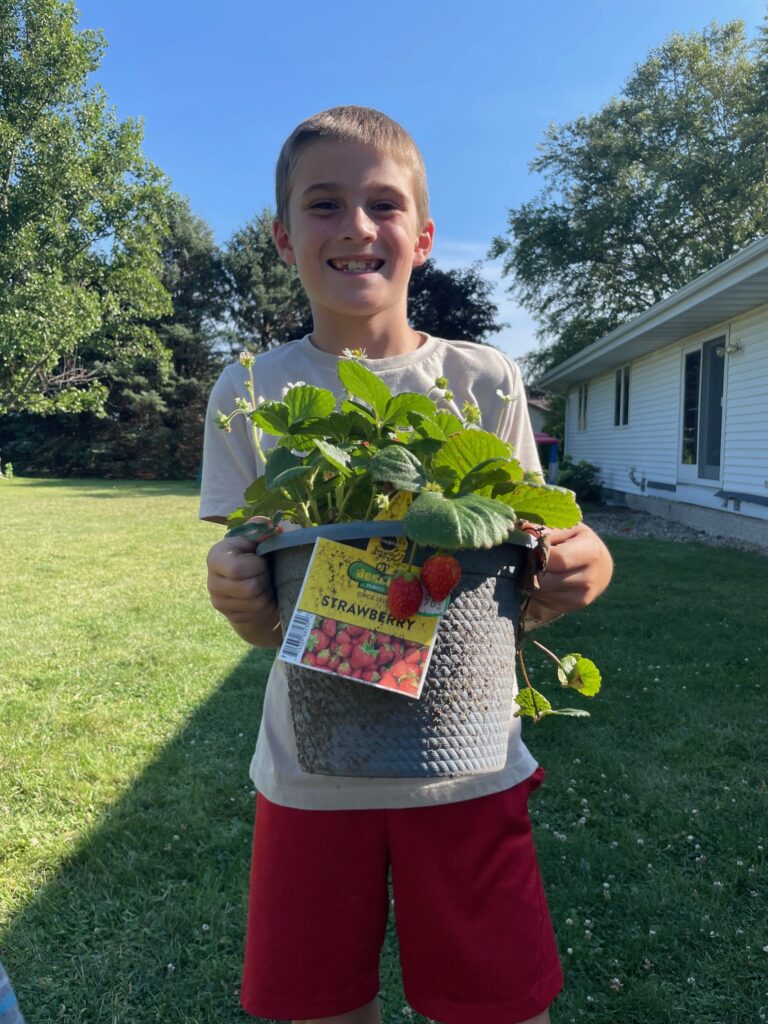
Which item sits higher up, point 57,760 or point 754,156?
point 754,156

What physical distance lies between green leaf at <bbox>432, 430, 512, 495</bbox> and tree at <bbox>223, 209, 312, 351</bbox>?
30379mm

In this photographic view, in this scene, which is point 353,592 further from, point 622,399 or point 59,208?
point 59,208

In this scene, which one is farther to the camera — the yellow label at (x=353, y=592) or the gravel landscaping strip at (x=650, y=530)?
the gravel landscaping strip at (x=650, y=530)

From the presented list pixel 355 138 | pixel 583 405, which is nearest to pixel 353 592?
pixel 355 138

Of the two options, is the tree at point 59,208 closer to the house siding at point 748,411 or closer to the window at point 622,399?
the window at point 622,399

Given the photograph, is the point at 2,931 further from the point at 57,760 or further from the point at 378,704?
the point at 378,704

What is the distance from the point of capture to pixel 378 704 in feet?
3.34

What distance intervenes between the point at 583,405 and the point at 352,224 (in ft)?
65.8

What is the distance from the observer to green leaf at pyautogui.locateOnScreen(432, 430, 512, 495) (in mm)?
970

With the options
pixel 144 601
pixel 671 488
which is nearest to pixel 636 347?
pixel 671 488

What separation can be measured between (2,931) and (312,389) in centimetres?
216

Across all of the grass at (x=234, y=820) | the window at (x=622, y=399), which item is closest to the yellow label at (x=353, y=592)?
the grass at (x=234, y=820)

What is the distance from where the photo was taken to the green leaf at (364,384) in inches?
40.0

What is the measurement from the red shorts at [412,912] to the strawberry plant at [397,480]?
48cm
